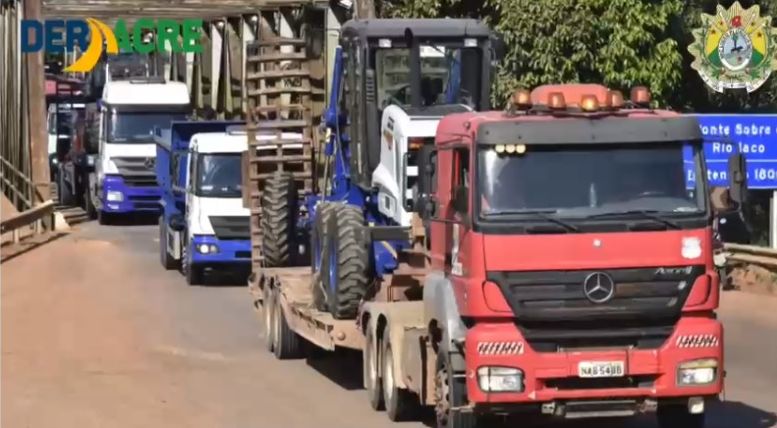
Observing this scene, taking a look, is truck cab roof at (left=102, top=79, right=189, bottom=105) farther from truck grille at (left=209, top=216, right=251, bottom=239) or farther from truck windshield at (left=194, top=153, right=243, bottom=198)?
truck grille at (left=209, top=216, right=251, bottom=239)

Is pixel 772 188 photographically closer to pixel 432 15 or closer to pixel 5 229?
pixel 432 15

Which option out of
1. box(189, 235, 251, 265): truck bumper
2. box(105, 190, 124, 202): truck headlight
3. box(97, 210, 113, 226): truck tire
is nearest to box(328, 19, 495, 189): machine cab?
box(189, 235, 251, 265): truck bumper

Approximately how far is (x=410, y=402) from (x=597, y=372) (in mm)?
2372

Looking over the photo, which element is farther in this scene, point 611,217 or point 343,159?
point 343,159

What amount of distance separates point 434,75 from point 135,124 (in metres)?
21.3

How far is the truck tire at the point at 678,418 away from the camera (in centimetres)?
1147

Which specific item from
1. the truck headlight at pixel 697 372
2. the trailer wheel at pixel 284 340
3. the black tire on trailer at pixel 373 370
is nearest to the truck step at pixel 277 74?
the trailer wheel at pixel 284 340

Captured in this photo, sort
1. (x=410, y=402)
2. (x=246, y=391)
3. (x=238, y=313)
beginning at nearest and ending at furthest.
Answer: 1. (x=410, y=402)
2. (x=246, y=391)
3. (x=238, y=313)

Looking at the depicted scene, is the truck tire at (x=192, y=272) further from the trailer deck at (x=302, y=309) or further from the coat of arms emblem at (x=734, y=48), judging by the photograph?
the coat of arms emblem at (x=734, y=48)

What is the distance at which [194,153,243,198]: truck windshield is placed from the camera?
974 inches

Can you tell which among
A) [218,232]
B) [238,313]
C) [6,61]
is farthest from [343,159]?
[6,61]

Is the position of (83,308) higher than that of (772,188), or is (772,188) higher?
(772,188)

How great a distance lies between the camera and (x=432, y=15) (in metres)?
26.7

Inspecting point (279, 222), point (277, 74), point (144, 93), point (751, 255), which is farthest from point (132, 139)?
point (279, 222)
